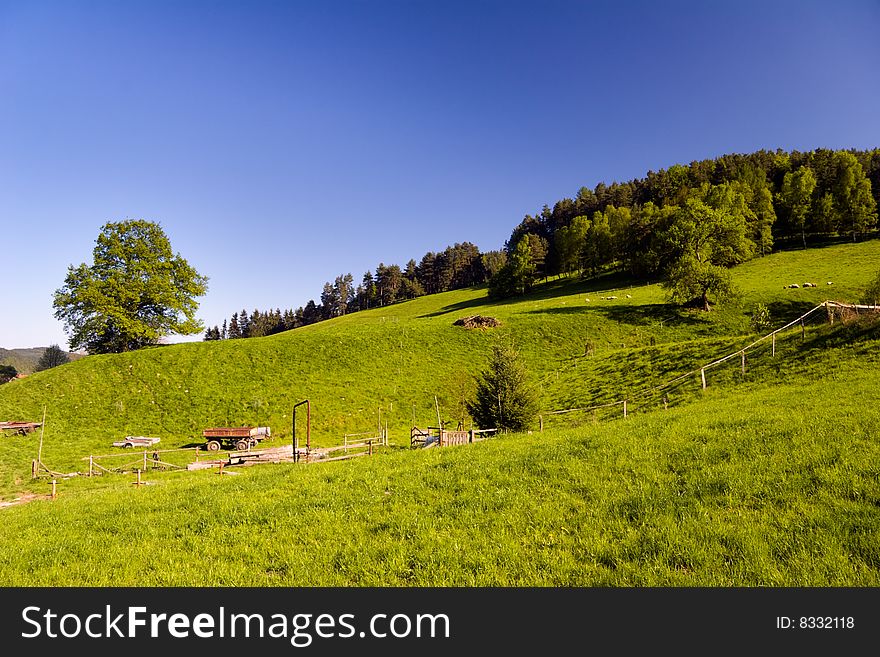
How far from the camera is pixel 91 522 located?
10.6 meters

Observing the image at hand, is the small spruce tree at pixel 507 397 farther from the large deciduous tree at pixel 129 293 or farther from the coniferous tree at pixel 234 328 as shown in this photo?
the coniferous tree at pixel 234 328

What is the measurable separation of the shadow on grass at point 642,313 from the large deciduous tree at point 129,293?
152 ft

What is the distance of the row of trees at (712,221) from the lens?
1909 inches

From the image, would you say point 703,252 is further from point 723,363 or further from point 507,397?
point 507,397

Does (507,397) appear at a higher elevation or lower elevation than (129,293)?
lower

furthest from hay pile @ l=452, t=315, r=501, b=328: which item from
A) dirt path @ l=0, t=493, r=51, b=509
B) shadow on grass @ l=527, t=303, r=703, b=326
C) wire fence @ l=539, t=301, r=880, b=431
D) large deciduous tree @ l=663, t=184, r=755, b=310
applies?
dirt path @ l=0, t=493, r=51, b=509

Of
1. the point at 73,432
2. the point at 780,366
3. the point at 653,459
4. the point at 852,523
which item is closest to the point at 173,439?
the point at 73,432

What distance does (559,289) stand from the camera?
279ft

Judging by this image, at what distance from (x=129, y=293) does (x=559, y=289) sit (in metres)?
73.7

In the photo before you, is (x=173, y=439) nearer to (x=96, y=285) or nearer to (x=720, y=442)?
(x=96, y=285)

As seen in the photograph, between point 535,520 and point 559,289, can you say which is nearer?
point 535,520

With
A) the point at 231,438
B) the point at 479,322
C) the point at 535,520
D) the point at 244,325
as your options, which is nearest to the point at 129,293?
the point at 231,438

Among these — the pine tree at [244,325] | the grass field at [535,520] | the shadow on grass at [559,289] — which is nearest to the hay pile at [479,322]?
the shadow on grass at [559,289]

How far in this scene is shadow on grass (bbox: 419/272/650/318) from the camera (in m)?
75.9
